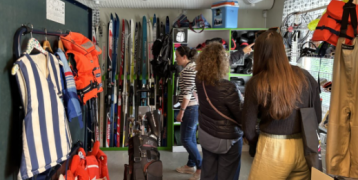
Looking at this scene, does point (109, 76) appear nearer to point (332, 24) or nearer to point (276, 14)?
point (276, 14)

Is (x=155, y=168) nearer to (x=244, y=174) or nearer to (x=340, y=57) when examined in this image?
(x=340, y=57)

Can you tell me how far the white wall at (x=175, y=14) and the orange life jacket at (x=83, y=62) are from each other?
6.49 ft

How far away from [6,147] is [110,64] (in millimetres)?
2720

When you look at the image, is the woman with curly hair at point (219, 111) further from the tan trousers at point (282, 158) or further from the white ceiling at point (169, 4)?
the white ceiling at point (169, 4)

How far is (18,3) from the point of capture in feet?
6.09

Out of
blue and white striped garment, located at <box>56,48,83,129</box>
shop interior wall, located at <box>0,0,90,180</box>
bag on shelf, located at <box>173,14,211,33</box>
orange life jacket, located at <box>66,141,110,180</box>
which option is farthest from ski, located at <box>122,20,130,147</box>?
shop interior wall, located at <box>0,0,90,180</box>

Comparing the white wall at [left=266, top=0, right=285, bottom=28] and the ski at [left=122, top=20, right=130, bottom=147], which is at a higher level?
the white wall at [left=266, top=0, right=285, bottom=28]

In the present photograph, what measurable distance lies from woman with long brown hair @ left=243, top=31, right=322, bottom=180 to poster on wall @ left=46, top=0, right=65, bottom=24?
1.58 meters

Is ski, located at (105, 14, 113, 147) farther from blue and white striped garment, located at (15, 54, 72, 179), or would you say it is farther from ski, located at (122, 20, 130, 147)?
blue and white striped garment, located at (15, 54, 72, 179)

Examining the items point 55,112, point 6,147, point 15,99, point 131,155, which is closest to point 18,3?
point 15,99

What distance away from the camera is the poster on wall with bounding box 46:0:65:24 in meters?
2.33

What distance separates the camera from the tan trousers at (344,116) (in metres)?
1.64

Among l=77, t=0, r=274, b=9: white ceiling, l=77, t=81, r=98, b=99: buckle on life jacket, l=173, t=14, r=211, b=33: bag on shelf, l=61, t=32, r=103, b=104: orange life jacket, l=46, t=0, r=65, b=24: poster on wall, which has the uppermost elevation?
l=77, t=0, r=274, b=9: white ceiling

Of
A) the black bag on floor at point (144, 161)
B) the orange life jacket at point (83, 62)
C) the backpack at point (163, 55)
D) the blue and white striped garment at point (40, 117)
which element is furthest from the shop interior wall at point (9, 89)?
the backpack at point (163, 55)
